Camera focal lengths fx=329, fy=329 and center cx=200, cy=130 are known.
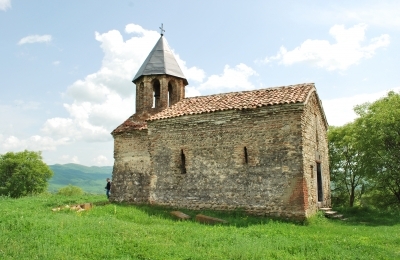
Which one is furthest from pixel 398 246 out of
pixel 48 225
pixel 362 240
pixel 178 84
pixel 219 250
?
pixel 178 84

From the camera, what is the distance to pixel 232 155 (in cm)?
1431

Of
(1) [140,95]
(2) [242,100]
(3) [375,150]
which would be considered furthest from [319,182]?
(1) [140,95]

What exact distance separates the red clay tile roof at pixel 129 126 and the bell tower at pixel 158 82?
97 cm

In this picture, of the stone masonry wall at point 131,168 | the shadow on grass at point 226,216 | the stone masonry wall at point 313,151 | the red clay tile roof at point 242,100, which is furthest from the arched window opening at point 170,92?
the stone masonry wall at point 313,151

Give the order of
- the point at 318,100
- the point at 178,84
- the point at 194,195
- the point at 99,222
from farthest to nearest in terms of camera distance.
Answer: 1. the point at 178,84
2. the point at 318,100
3. the point at 194,195
4. the point at 99,222

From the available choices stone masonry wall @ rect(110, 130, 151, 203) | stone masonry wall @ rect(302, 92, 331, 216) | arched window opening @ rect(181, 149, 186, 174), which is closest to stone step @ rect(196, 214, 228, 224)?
arched window opening @ rect(181, 149, 186, 174)

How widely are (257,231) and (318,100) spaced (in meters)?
8.53

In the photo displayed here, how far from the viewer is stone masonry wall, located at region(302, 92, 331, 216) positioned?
44.5 ft

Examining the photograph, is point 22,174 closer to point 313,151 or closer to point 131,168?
point 131,168

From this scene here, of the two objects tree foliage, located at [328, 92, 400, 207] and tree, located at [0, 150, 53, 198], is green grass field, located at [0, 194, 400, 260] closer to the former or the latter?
tree foliage, located at [328, 92, 400, 207]

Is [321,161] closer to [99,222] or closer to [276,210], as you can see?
[276,210]

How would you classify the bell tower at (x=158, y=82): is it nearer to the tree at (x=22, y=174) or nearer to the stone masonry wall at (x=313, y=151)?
the stone masonry wall at (x=313, y=151)

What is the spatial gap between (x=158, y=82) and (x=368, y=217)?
13.2m

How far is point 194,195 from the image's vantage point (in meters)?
14.9
